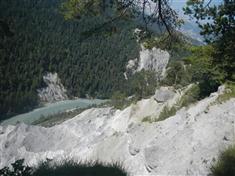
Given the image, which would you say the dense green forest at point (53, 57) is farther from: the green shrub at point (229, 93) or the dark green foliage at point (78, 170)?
the dark green foliage at point (78, 170)

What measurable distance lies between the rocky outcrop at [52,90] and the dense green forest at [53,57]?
1.80 meters

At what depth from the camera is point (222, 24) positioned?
13070 millimetres

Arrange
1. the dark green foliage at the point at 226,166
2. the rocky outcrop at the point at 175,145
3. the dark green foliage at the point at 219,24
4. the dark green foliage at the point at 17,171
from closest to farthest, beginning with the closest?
the dark green foliage at the point at 17,171 → the dark green foliage at the point at 226,166 → the dark green foliage at the point at 219,24 → the rocky outcrop at the point at 175,145

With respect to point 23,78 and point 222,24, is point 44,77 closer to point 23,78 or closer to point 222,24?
point 23,78

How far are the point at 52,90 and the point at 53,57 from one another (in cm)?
1423

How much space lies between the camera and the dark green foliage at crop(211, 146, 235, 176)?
9.33 meters

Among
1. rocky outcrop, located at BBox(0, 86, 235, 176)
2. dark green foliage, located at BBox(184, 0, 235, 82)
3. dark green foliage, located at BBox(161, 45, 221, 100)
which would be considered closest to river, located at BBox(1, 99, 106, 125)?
dark green foliage, located at BBox(161, 45, 221, 100)

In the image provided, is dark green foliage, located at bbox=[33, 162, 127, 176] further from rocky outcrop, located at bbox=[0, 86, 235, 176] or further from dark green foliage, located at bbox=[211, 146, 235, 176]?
dark green foliage, located at bbox=[211, 146, 235, 176]

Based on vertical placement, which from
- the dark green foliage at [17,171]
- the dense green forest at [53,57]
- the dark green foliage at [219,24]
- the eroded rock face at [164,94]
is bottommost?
the dense green forest at [53,57]

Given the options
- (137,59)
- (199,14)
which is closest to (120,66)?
(137,59)

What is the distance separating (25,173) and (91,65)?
16401 centimetres

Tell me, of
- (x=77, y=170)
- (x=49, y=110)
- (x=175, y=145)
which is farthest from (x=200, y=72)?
(x=49, y=110)

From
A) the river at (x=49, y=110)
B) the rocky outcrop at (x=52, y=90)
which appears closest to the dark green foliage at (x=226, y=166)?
the river at (x=49, y=110)

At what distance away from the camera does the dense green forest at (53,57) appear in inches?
5684
